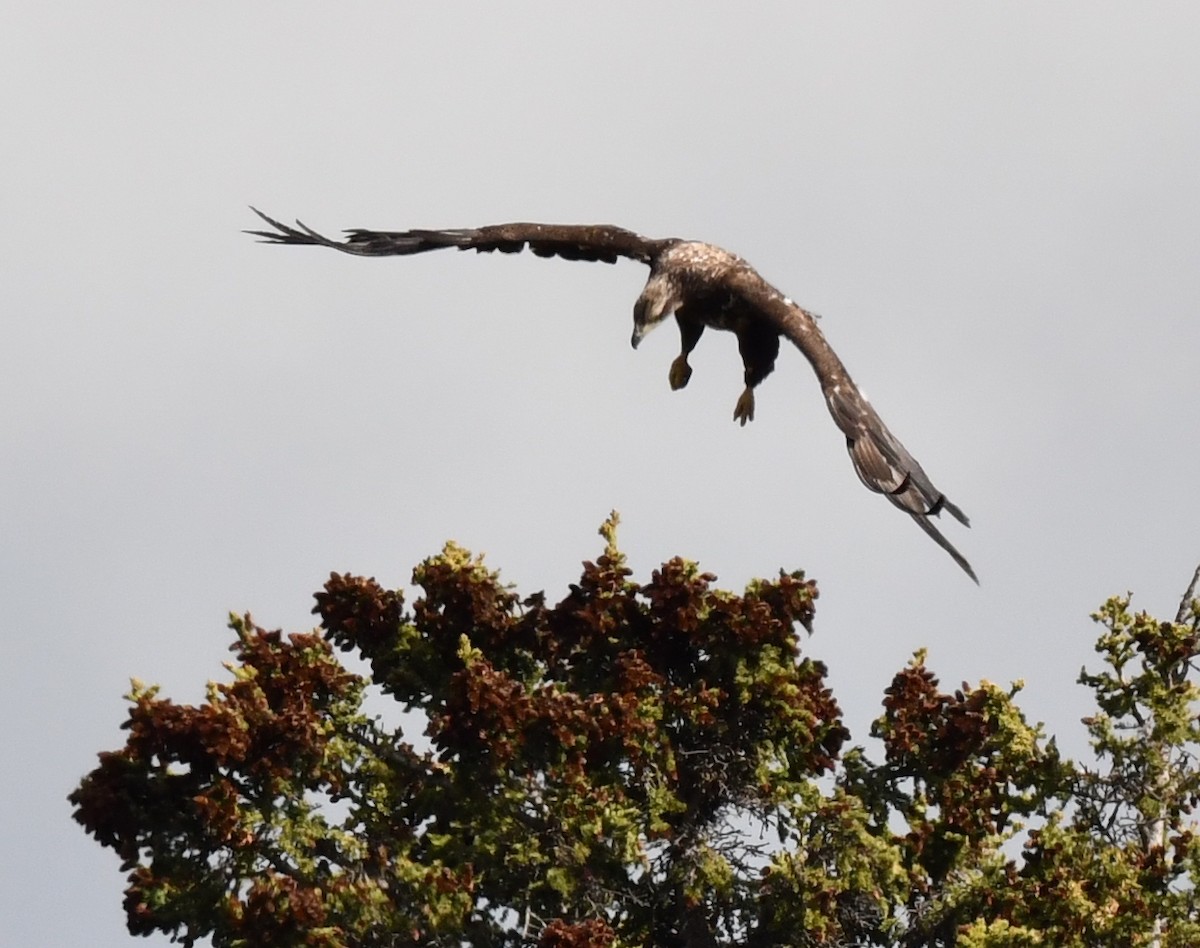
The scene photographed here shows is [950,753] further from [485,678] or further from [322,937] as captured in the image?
[322,937]

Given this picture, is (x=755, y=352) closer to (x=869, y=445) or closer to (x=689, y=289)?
(x=689, y=289)

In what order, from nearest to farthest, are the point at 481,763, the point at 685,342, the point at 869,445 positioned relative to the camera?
the point at 869,445
the point at 481,763
the point at 685,342

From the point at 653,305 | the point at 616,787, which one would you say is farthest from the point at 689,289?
the point at 616,787

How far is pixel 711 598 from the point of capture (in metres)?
18.4

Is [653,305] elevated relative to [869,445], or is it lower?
elevated

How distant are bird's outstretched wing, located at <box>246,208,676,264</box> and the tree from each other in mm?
2724

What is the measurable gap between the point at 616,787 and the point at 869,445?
327cm

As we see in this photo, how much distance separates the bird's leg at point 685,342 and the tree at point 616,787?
1.42 meters

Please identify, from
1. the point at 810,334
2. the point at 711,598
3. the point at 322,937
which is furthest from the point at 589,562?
the point at 322,937

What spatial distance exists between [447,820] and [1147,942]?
4643mm

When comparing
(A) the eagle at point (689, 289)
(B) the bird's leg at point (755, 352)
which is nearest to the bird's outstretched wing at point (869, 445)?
(A) the eagle at point (689, 289)

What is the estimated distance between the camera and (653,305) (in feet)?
63.8

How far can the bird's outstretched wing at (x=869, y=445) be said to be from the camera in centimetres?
1502

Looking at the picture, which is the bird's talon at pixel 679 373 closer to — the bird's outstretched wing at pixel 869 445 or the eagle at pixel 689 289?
the eagle at pixel 689 289
